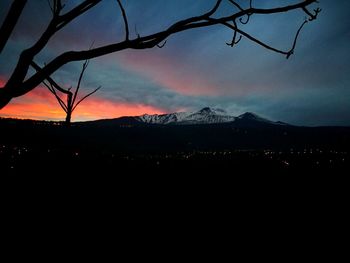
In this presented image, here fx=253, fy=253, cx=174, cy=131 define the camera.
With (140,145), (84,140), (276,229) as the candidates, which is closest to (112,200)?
(276,229)

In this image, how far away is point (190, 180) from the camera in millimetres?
19750

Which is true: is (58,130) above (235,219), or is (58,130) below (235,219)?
above

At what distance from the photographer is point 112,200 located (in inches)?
514

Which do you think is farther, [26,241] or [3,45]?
[26,241]

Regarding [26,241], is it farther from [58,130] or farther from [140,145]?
[140,145]

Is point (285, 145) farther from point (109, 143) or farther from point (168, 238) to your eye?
point (168, 238)

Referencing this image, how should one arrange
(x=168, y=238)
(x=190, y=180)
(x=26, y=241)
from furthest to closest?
(x=190, y=180), (x=168, y=238), (x=26, y=241)

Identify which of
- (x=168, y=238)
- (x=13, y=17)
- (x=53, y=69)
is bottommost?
(x=168, y=238)

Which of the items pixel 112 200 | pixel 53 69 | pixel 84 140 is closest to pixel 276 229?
pixel 112 200

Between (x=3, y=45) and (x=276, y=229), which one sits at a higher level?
(x=3, y=45)

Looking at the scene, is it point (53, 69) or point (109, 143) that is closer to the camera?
point (53, 69)

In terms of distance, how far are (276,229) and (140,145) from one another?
325 ft

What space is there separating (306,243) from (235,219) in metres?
2.88

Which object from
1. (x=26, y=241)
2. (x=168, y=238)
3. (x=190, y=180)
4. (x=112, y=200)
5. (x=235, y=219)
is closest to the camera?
(x=26, y=241)
